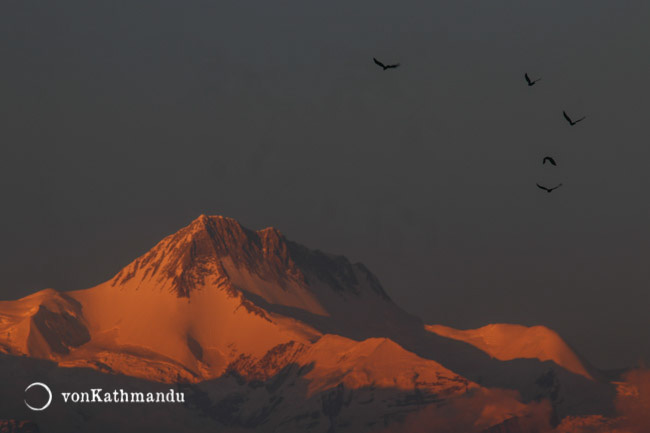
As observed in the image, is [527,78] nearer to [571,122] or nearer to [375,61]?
[571,122]

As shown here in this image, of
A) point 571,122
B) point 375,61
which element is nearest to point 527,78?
point 571,122

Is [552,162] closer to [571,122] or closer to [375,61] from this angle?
[571,122]

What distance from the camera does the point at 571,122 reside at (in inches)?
4299

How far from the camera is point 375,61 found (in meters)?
108

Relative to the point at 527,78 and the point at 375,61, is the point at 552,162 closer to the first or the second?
the point at 527,78

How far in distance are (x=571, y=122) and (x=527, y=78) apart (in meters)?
6.34

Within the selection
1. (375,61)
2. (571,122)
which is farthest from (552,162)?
(375,61)

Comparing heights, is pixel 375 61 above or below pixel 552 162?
above

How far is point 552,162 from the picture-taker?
110 m

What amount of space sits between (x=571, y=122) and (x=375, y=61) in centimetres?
1622

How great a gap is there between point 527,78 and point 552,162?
7.96 meters

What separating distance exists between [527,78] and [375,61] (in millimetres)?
13832

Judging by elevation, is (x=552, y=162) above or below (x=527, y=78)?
below
